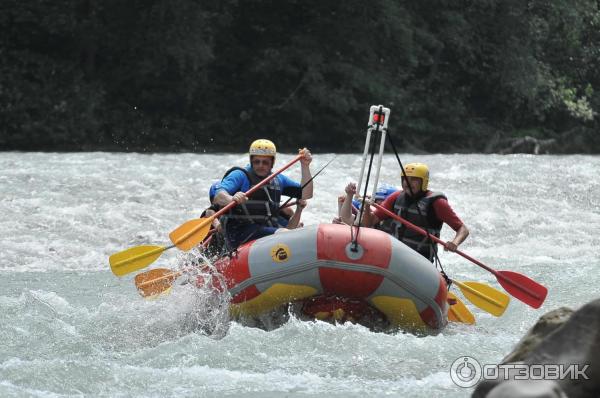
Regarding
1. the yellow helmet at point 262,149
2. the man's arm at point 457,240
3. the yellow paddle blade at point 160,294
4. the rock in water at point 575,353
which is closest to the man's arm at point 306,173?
the yellow helmet at point 262,149

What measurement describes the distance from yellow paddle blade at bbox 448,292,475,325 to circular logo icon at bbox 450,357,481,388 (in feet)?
4.19

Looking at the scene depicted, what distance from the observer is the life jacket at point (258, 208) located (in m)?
7.16

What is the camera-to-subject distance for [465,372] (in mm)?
5621

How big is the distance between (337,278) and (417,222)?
1.33 metres

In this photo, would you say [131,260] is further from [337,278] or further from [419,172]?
[419,172]

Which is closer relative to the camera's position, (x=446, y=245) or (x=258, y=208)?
(x=446, y=245)

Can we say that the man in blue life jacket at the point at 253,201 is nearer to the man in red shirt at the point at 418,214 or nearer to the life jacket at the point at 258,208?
the life jacket at the point at 258,208

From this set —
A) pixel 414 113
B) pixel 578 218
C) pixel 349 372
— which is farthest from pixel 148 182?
pixel 414 113

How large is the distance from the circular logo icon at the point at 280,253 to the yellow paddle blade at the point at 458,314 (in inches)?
59.1

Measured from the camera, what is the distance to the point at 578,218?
12.5 m

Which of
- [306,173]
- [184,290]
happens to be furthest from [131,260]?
[306,173]

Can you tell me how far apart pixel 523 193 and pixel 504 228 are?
158cm

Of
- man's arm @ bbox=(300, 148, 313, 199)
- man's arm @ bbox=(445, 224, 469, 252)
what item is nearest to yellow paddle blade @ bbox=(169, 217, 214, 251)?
man's arm @ bbox=(300, 148, 313, 199)

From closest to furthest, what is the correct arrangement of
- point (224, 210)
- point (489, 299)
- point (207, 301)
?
1. point (207, 301)
2. point (224, 210)
3. point (489, 299)
